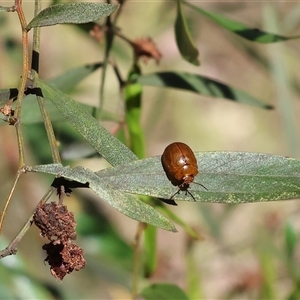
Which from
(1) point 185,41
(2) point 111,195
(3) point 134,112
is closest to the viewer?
(2) point 111,195

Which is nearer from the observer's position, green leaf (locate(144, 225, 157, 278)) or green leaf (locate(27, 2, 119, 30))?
green leaf (locate(27, 2, 119, 30))

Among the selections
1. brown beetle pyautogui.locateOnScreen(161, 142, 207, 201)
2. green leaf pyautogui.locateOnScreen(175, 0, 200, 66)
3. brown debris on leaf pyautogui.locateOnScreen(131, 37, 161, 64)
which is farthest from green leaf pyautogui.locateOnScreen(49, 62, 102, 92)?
brown beetle pyautogui.locateOnScreen(161, 142, 207, 201)

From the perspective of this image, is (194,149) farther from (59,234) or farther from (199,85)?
(59,234)

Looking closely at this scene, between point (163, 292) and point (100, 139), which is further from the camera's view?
point (163, 292)

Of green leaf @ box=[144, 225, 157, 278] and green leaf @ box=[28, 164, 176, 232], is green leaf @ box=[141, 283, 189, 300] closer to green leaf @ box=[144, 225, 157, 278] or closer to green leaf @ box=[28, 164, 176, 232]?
green leaf @ box=[144, 225, 157, 278]

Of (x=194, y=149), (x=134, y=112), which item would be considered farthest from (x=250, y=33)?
(x=194, y=149)

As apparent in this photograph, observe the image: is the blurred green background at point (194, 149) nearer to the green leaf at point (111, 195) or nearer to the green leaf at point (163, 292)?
the green leaf at point (163, 292)
